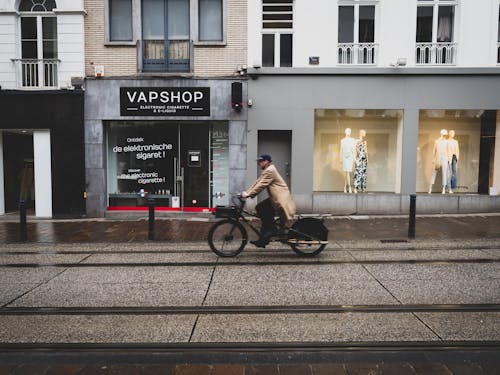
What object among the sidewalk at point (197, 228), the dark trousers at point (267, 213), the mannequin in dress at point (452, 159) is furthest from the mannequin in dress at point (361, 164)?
the dark trousers at point (267, 213)

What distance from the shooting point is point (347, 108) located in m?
13.5

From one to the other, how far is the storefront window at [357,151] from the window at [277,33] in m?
2.17

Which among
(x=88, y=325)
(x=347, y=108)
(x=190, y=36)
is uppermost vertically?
(x=190, y=36)

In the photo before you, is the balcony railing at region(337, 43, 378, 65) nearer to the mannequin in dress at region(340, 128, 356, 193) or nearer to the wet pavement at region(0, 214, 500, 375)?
the mannequin in dress at region(340, 128, 356, 193)

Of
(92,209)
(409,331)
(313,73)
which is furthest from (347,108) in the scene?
(409,331)

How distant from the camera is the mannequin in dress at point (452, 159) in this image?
13.9 m

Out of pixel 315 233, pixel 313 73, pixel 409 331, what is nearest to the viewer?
pixel 409 331

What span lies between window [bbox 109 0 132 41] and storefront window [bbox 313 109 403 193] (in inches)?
268

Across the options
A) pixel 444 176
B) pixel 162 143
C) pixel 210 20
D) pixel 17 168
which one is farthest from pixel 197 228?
pixel 444 176

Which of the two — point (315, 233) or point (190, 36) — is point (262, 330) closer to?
point (315, 233)

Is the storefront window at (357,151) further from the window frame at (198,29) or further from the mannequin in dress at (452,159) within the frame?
the window frame at (198,29)

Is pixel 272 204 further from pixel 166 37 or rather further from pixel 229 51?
pixel 166 37

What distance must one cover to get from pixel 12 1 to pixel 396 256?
13911 mm

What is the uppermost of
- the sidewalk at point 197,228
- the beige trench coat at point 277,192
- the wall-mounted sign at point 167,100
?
the wall-mounted sign at point 167,100
